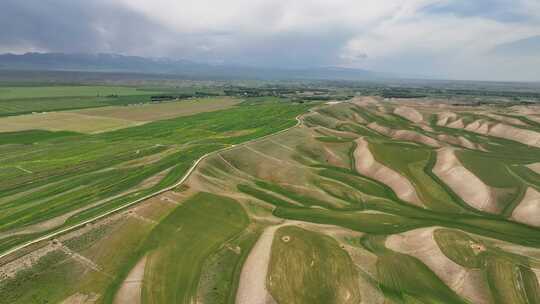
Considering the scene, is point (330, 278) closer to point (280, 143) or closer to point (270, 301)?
point (270, 301)

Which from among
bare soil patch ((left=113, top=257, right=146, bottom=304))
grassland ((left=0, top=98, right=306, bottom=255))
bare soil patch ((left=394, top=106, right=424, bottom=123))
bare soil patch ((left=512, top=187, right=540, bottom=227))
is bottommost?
bare soil patch ((left=512, top=187, right=540, bottom=227))

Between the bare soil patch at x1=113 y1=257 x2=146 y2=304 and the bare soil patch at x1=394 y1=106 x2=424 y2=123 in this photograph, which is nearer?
the bare soil patch at x1=113 y1=257 x2=146 y2=304

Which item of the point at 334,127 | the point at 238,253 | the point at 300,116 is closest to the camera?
the point at 238,253

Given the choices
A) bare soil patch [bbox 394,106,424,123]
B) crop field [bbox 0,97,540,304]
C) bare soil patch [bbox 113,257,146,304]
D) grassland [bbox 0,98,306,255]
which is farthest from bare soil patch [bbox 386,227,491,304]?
bare soil patch [bbox 394,106,424,123]

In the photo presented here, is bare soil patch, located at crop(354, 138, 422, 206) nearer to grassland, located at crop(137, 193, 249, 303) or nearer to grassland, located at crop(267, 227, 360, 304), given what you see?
grassland, located at crop(267, 227, 360, 304)

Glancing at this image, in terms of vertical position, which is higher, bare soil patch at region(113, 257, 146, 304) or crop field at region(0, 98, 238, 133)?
crop field at region(0, 98, 238, 133)

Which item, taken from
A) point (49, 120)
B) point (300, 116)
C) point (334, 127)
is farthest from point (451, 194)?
point (49, 120)

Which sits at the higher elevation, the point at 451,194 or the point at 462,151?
the point at 462,151

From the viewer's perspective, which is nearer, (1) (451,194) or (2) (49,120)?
(1) (451,194)

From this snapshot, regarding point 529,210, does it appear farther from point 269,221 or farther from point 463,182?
point 269,221
